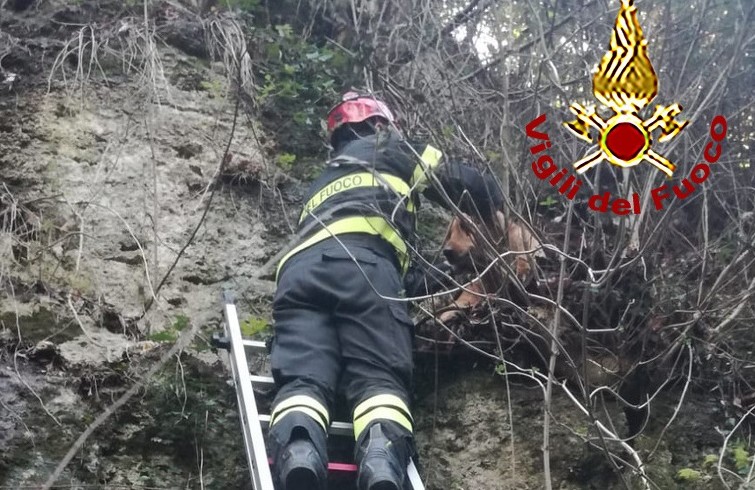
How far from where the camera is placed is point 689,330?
3.81 metres

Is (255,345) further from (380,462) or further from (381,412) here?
(380,462)

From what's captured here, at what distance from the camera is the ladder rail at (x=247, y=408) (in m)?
2.94

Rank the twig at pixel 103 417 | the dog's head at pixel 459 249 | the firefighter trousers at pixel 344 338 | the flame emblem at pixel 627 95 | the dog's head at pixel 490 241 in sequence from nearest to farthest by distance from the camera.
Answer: the twig at pixel 103 417 < the flame emblem at pixel 627 95 < the firefighter trousers at pixel 344 338 < the dog's head at pixel 490 241 < the dog's head at pixel 459 249

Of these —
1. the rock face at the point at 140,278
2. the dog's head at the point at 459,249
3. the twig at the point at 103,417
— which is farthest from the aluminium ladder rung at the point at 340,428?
the dog's head at the point at 459,249

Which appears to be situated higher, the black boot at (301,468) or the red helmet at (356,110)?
the red helmet at (356,110)

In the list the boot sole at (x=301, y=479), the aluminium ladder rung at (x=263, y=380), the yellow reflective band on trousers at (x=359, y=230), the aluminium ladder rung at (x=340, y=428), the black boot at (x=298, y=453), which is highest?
the yellow reflective band on trousers at (x=359, y=230)

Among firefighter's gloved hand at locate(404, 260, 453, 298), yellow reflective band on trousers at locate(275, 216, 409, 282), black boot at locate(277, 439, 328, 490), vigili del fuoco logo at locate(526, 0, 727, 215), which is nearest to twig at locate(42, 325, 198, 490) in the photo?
black boot at locate(277, 439, 328, 490)

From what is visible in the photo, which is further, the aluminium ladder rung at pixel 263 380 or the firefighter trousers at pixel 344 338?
the aluminium ladder rung at pixel 263 380

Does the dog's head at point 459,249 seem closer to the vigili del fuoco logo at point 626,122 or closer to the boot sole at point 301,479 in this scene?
the vigili del fuoco logo at point 626,122

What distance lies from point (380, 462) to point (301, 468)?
285 millimetres

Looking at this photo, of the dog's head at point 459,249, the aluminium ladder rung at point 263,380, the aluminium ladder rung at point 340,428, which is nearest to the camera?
the aluminium ladder rung at point 340,428

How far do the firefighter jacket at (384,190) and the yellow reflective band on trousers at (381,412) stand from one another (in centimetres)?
72

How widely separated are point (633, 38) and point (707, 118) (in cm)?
118

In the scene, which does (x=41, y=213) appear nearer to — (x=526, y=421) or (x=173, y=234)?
(x=173, y=234)
